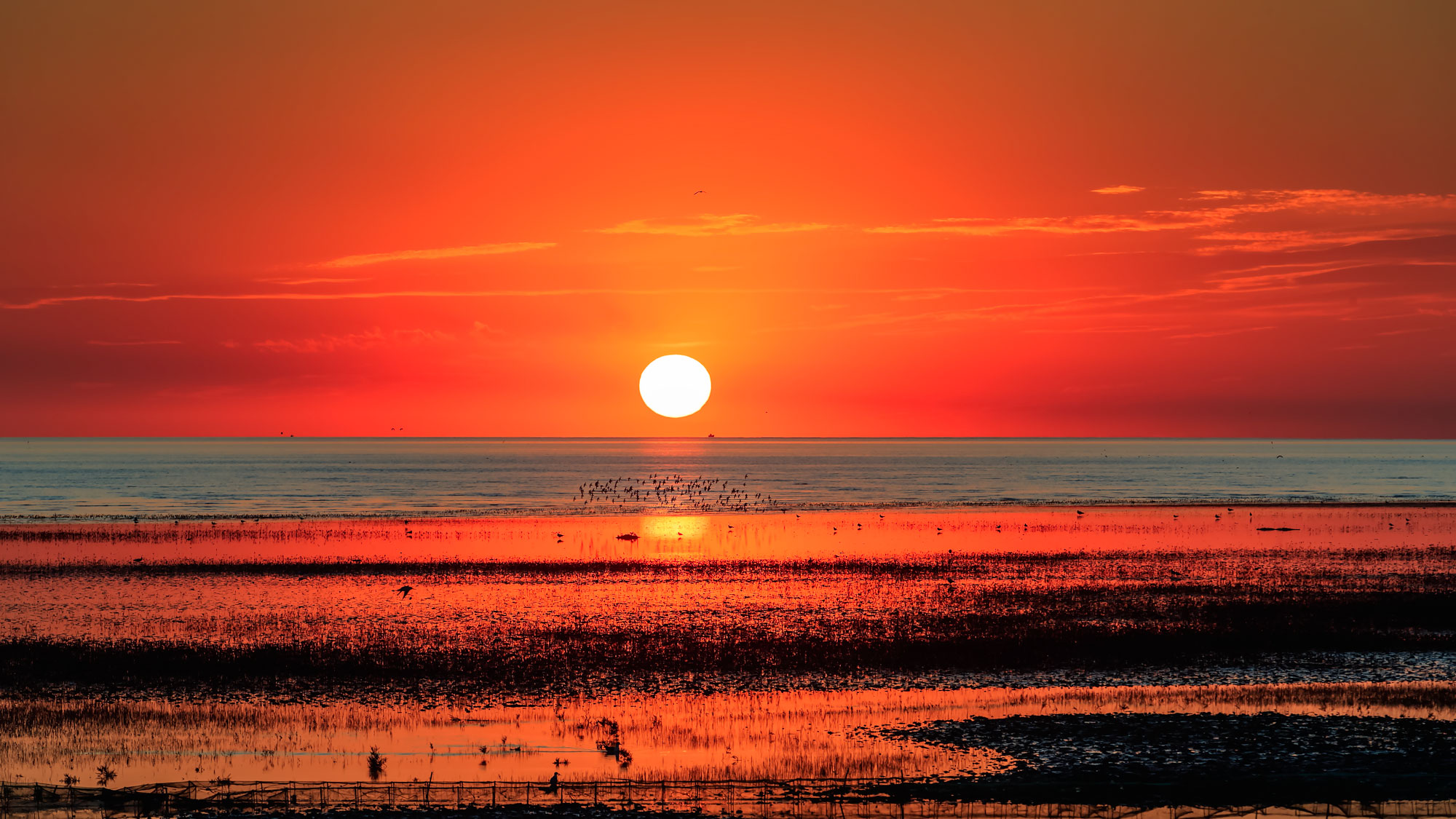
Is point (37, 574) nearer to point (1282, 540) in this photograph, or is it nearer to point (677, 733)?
point (677, 733)

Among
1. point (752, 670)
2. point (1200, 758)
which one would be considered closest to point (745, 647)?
point (752, 670)

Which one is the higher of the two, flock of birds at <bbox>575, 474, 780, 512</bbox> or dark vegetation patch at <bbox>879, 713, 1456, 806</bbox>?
flock of birds at <bbox>575, 474, 780, 512</bbox>

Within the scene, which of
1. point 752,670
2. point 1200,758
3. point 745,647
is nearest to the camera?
point 1200,758

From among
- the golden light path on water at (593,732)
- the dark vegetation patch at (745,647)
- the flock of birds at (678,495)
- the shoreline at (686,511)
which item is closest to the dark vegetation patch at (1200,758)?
the golden light path on water at (593,732)

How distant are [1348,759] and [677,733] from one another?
1417 cm

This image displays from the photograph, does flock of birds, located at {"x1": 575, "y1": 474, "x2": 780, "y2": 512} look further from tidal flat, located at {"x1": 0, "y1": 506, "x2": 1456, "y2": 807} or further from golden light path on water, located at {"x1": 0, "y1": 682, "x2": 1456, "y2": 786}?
golden light path on water, located at {"x1": 0, "y1": 682, "x2": 1456, "y2": 786}

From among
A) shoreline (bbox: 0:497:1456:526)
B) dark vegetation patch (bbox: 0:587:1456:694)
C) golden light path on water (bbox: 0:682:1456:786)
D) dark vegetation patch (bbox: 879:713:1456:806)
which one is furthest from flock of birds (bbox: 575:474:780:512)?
dark vegetation patch (bbox: 879:713:1456:806)

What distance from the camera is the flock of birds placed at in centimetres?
11575

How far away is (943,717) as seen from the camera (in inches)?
1032

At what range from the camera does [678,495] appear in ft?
462

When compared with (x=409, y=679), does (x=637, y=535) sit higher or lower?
higher

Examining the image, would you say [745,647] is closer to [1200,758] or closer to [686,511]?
[1200,758]

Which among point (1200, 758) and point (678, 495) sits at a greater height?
point (678, 495)

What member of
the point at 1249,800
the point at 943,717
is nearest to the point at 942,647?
the point at 943,717
